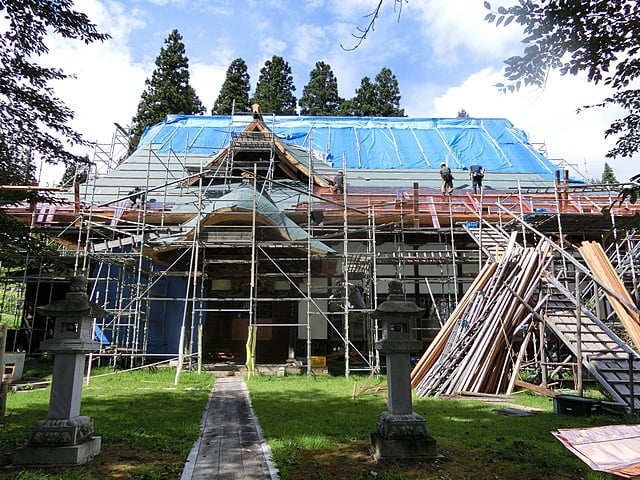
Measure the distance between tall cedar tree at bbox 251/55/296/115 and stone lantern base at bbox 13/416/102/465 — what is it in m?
32.3

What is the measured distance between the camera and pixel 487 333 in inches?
435

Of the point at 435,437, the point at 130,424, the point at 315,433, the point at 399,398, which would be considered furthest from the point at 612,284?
the point at 130,424

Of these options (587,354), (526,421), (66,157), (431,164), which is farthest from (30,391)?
(431,164)

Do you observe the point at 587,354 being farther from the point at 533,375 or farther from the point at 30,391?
the point at 30,391

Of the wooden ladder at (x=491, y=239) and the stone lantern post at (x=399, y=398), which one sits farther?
the wooden ladder at (x=491, y=239)

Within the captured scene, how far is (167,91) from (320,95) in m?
12.3

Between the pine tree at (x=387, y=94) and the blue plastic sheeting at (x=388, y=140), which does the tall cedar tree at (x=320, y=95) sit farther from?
the blue plastic sheeting at (x=388, y=140)

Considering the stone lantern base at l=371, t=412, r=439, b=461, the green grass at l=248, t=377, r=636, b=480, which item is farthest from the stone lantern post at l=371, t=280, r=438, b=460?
the green grass at l=248, t=377, r=636, b=480

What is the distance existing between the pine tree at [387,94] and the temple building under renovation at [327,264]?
55.5ft

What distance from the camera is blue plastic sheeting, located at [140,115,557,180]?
877 inches

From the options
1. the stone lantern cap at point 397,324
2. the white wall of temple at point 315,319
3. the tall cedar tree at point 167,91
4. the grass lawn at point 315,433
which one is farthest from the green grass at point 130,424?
the tall cedar tree at point 167,91

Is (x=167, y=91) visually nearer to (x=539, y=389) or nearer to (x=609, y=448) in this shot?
(x=539, y=389)

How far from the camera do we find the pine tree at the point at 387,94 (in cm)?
3700

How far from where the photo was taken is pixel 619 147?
5.45 meters
